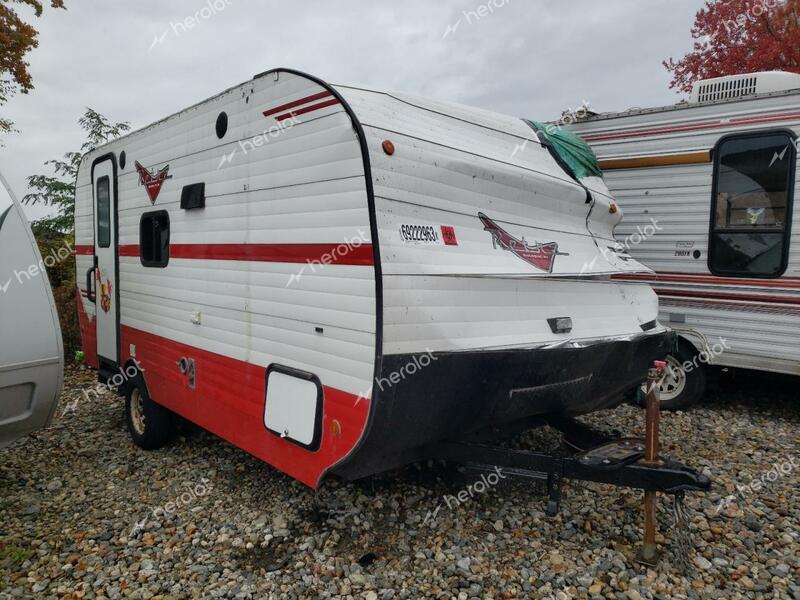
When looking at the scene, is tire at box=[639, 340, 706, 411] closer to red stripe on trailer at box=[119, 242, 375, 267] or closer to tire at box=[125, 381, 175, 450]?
red stripe on trailer at box=[119, 242, 375, 267]

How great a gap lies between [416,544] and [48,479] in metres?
3.07

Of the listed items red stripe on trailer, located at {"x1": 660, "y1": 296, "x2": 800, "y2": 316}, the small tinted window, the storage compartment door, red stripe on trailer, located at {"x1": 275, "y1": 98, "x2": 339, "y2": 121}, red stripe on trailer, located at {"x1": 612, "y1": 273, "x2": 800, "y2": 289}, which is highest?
red stripe on trailer, located at {"x1": 275, "y1": 98, "x2": 339, "y2": 121}

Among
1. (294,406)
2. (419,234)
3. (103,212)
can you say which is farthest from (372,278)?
(103,212)

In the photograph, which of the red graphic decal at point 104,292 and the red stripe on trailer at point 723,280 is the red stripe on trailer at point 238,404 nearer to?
the red graphic decal at point 104,292

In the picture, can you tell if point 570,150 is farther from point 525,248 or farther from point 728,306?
point 728,306

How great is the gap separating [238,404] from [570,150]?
2.94m

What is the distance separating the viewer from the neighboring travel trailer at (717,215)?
5449 mm

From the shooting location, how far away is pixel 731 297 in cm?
574

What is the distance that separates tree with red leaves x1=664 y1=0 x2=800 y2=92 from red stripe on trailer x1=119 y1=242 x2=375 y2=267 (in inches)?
431

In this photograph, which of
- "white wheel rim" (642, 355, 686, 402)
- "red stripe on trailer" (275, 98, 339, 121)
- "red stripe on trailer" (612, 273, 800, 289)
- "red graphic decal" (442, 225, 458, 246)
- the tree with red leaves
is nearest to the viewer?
"red stripe on trailer" (275, 98, 339, 121)

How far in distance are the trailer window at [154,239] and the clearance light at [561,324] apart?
9.57 feet

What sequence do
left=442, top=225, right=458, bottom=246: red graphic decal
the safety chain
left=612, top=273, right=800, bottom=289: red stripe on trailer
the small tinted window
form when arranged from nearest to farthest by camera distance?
left=442, top=225, right=458, bottom=246: red graphic decal
the safety chain
left=612, top=273, right=800, bottom=289: red stripe on trailer
the small tinted window

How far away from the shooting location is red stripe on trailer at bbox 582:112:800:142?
5477mm

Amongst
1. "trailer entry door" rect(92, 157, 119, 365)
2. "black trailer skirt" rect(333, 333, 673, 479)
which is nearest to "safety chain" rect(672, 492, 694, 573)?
"black trailer skirt" rect(333, 333, 673, 479)
